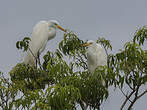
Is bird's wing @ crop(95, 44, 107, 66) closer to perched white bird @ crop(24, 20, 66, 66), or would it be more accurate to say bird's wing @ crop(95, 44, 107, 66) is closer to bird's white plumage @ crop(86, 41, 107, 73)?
bird's white plumage @ crop(86, 41, 107, 73)

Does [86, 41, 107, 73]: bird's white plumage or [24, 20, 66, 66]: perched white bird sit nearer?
[86, 41, 107, 73]: bird's white plumage

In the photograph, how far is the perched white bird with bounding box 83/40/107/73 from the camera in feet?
16.7

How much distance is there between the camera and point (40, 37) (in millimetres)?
5746

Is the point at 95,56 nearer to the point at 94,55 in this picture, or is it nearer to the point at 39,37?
the point at 94,55

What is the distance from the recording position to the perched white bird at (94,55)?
508cm

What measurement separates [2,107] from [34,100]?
137cm

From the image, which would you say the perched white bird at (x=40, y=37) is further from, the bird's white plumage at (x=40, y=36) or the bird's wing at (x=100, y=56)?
the bird's wing at (x=100, y=56)

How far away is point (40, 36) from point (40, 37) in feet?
0.06

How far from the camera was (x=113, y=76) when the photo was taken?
428 cm

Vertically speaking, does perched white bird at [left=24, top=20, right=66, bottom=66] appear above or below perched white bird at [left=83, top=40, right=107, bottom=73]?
above

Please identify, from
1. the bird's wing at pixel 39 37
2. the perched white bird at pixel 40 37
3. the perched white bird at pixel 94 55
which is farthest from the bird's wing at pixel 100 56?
the bird's wing at pixel 39 37

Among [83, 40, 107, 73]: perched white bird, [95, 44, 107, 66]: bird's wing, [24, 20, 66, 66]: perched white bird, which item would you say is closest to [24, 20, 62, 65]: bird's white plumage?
[24, 20, 66, 66]: perched white bird

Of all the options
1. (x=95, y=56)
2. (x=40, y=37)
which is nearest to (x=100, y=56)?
(x=95, y=56)

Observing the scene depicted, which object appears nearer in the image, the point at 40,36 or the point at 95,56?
the point at 95,56
